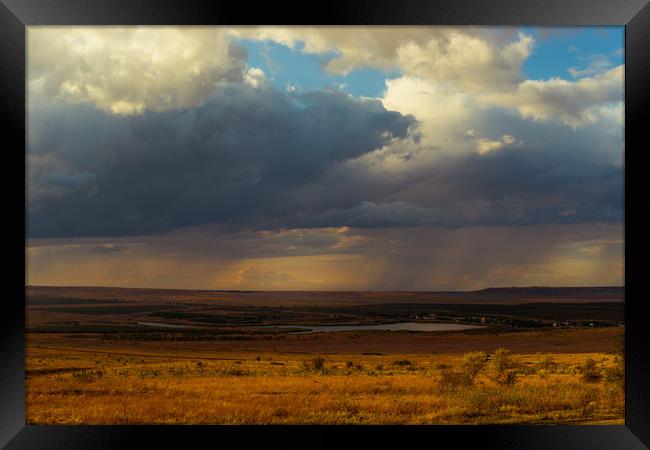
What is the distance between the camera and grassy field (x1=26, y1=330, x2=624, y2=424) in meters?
13.9

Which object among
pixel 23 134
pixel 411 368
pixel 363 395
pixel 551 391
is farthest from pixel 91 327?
pixel 23 134

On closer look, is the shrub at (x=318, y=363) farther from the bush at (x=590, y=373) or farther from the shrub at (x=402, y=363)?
the bush at (x=590, y=373)

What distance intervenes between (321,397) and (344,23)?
1460 cm

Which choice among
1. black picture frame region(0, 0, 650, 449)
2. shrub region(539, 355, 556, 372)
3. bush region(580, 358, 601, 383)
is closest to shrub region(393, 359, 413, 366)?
shrub region(539, 355, 556, 372)

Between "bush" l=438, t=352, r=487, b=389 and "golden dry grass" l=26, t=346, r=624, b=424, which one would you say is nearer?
"golden dry grass" l=26, t=346, r=624, b=424

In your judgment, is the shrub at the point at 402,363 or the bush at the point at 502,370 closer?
the bush at the point at 502,370

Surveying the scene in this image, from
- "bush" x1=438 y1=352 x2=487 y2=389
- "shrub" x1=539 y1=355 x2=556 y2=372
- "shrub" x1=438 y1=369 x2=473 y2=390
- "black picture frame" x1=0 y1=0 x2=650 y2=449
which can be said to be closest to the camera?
"black picture frame" x1=0 y1=0 x2=650 y2=449

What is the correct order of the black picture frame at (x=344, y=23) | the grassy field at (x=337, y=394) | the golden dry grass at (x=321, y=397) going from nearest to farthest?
the black picture frame at (x=344, y=23) → the golden dry grass at (x=321, y=397) → the grassy field at (x=337, y=394)

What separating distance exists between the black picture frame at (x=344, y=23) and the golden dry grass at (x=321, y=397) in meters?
5.29

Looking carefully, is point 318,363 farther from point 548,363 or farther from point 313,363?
point 548,363

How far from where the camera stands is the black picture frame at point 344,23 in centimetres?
415

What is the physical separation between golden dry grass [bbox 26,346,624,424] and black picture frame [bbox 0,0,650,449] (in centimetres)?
529

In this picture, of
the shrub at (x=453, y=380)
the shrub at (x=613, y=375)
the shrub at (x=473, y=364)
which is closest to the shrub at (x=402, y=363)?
the shrub at (x=473, y=364)

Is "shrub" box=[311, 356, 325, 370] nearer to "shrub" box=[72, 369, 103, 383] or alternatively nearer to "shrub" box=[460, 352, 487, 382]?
"shrub" box=[460, 352, 487, 382]
